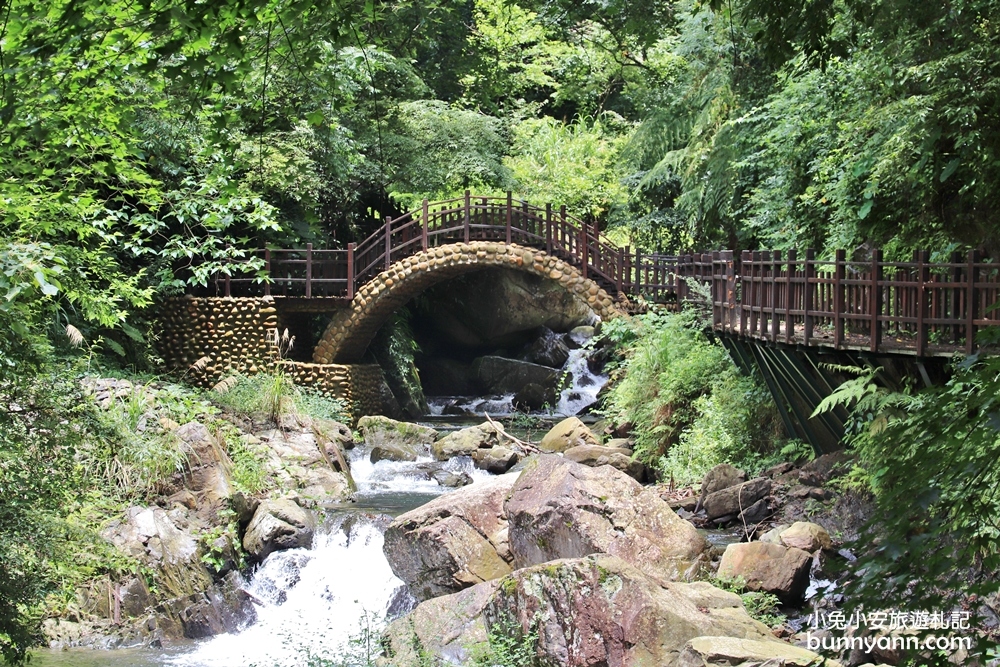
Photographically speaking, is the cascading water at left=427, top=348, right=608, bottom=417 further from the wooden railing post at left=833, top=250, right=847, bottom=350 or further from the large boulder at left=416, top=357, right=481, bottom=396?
the wooden railing post at left=833, top=250, right=847, bottom=350

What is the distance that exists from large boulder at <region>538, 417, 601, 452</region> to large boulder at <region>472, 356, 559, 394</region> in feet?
21.2

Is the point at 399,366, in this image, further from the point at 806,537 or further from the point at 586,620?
the point at 586,620

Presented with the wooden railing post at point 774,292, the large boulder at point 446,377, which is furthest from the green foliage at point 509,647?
the large boulder at point 446,377

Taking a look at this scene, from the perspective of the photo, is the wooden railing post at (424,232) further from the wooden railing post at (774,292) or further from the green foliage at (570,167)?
the wooden railing post at (774,292)

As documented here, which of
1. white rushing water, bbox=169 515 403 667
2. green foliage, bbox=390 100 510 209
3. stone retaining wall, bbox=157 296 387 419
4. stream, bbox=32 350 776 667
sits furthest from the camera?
green foliage, bbox=390 100 510 209

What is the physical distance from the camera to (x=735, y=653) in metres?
5.92

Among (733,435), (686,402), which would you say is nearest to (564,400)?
(686,402)

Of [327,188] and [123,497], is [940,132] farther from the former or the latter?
[327,188]

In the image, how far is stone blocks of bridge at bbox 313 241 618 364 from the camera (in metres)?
18.5

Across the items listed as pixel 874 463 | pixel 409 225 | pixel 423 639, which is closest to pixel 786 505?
pixel 874 463

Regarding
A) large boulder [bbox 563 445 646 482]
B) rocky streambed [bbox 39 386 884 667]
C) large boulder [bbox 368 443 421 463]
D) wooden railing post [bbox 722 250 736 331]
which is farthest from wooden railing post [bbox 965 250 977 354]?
large boulder [bbox 368 443 421 463]

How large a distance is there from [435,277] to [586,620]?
1348 cm

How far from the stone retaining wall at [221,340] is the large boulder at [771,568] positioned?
11.4m

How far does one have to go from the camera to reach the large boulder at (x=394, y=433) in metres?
16.4
